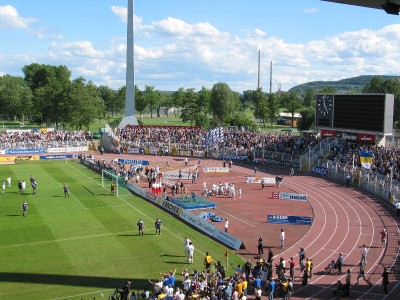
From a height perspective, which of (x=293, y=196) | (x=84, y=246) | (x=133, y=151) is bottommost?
(x=84, y=246)

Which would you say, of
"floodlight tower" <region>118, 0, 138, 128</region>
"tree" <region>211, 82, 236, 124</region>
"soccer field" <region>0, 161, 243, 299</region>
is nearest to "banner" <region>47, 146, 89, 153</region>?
"floodlight tower" <region>118, 0, 138, 128</region>

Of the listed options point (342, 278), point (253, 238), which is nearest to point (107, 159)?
point (253, 238)

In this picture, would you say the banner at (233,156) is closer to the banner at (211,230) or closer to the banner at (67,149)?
the banner at (67,149)

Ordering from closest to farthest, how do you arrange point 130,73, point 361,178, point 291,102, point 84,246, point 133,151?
1. point 84,246
2. point 361,178
3. point 133,151
4. point 130,73
5. point 291,102

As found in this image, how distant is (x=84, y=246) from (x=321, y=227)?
15.5 meters

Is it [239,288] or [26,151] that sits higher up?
[26,151]

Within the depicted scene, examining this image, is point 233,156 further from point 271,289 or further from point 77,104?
point 271,289

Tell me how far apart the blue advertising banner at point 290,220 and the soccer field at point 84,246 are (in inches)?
228

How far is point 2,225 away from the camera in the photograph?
97.8 ft

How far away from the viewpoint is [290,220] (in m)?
31.4

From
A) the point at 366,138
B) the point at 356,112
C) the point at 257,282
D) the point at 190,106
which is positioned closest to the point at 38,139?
the point at 356,112

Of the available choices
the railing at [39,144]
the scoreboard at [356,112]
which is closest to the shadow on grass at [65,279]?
the scoreboard at [356,112]

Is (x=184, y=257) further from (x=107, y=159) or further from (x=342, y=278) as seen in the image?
(x=107, y=159)

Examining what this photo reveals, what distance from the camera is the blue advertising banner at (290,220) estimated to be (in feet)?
102
